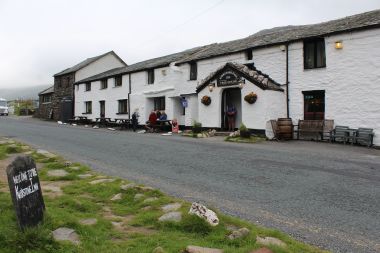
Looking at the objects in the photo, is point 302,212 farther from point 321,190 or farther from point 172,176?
point 172,176

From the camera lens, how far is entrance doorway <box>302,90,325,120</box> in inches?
778

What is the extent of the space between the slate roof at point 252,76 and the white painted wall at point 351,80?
5.67ft

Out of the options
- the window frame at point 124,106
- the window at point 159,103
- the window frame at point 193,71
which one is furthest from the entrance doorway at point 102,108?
the window frame at point 193,71

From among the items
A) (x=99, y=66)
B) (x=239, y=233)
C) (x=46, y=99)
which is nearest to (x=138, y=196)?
(x=239, y=233)

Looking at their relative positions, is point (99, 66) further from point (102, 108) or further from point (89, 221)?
point (89, 221)

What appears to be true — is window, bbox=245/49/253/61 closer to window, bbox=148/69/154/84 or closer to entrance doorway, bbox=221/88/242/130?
entrance doorway, bbox=221/88/242/130

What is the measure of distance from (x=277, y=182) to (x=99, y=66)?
41126 mm

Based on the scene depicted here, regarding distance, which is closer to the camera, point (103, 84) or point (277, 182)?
point (277, 182)

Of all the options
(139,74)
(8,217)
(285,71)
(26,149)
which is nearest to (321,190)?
(8,217)

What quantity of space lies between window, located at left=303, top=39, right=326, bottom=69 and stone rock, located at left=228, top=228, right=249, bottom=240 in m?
16.7

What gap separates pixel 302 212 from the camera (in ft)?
20.9

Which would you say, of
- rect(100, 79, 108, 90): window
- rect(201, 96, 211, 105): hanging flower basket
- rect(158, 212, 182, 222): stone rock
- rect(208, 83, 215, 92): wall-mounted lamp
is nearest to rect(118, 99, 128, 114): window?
rect(100, 79, 108, 90): window

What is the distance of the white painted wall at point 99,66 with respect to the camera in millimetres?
45281

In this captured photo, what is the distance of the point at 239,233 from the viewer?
474 cm
